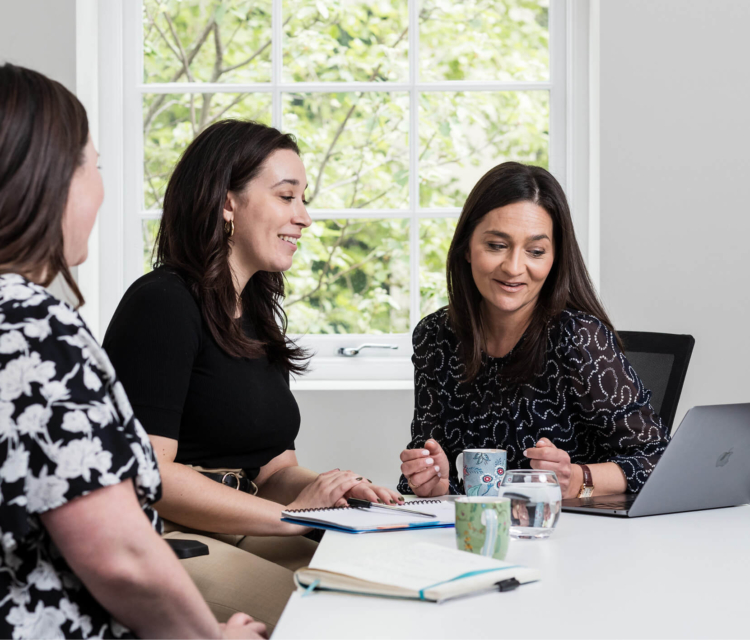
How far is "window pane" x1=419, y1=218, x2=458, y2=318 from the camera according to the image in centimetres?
302

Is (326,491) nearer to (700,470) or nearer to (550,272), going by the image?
(700,470)

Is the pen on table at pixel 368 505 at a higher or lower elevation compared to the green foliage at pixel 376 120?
lower

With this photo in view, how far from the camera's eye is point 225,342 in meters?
1.65

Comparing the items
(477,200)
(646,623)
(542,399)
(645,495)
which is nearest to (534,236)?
(477,200)

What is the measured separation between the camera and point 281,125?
3033mm

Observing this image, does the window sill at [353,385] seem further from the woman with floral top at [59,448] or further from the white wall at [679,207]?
the woman with floral top at [59,448]

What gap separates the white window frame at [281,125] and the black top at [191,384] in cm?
119

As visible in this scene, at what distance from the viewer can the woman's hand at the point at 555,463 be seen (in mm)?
1552

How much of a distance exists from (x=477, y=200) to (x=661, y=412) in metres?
0.69

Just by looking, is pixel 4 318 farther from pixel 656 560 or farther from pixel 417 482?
pixel 417 482

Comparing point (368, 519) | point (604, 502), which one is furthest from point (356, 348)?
point (368, 519)

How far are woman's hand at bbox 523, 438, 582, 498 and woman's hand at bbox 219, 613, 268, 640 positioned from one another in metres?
0.71

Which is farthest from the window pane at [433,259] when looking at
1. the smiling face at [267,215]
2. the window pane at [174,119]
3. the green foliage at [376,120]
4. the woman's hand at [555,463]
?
the woman's hand at [555,463]

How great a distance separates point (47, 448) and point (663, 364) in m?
1.64
